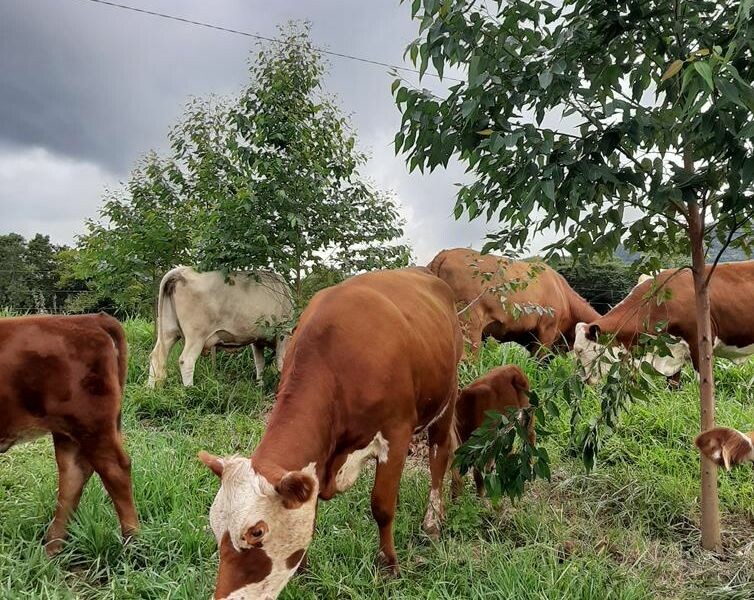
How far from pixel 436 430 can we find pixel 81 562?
2.24 metres

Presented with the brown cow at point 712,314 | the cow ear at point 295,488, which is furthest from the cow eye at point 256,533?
the brown cow at point 712,314

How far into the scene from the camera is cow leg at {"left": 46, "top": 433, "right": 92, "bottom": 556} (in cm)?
365

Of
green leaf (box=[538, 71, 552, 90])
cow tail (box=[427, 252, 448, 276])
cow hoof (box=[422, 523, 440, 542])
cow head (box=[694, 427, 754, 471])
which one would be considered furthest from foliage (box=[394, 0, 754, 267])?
cow tail (box=[427, 252, 448, 276])

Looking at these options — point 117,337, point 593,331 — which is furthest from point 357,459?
point 593,331

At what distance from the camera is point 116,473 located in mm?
3617

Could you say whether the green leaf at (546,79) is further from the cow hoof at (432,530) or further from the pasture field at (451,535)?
the cow hoof at (432,530)

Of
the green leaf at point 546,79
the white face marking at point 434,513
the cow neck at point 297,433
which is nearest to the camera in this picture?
the green leaf at point 546,79

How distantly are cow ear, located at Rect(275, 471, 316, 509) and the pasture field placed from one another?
35.8 inches

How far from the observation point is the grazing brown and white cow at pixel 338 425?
248 cm

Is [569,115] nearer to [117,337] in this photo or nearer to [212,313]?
[117,337]

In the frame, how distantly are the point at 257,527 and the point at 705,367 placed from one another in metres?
2.72

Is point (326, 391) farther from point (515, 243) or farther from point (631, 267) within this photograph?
point (631, 267)

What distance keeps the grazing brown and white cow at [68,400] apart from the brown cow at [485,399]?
2297mm

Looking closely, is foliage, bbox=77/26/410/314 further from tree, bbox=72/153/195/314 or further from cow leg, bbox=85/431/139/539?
cow leg, bbox=85/431/139/539
